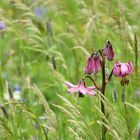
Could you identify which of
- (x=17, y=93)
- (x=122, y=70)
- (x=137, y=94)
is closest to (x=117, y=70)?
(x=122, y=70)

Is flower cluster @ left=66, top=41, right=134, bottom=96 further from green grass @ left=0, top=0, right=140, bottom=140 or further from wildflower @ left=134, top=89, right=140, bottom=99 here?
wildflower @ left=134, top=89, right=140, bottom=99

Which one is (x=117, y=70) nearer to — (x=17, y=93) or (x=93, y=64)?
(x=93, y=64)

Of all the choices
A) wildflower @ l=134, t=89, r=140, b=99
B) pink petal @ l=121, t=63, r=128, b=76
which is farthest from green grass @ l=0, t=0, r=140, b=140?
pink petal @ l=121, t=63, r=128, b=76

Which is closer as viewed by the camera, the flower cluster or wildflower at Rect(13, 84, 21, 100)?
A: the flower cluster

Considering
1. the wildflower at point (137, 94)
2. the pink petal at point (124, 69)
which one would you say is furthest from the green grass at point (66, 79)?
the pink petal at point (124, 69)

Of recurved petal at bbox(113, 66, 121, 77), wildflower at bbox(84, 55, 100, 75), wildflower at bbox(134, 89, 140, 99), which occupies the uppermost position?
wildflower at bbox(84, 55, 100, 75)

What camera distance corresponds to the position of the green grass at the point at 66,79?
2051 millimetres

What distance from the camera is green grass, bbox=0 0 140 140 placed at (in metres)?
2.05

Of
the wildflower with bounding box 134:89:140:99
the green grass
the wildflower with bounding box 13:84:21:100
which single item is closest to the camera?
the green grass

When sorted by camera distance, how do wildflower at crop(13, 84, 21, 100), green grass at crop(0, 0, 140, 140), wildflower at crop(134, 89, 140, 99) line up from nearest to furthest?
green grass at crop(0, 0, 140, 140), wildflower at crop(134, 89, 140, 99), wildflower at crop(13, 84, 21, 100)

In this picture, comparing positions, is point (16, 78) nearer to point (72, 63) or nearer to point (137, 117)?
point (72, 63)

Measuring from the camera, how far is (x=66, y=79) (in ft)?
9.91

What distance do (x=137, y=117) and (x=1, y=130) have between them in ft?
2.57

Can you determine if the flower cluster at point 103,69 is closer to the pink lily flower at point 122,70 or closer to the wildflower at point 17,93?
the pink lily flower at point 122,70
